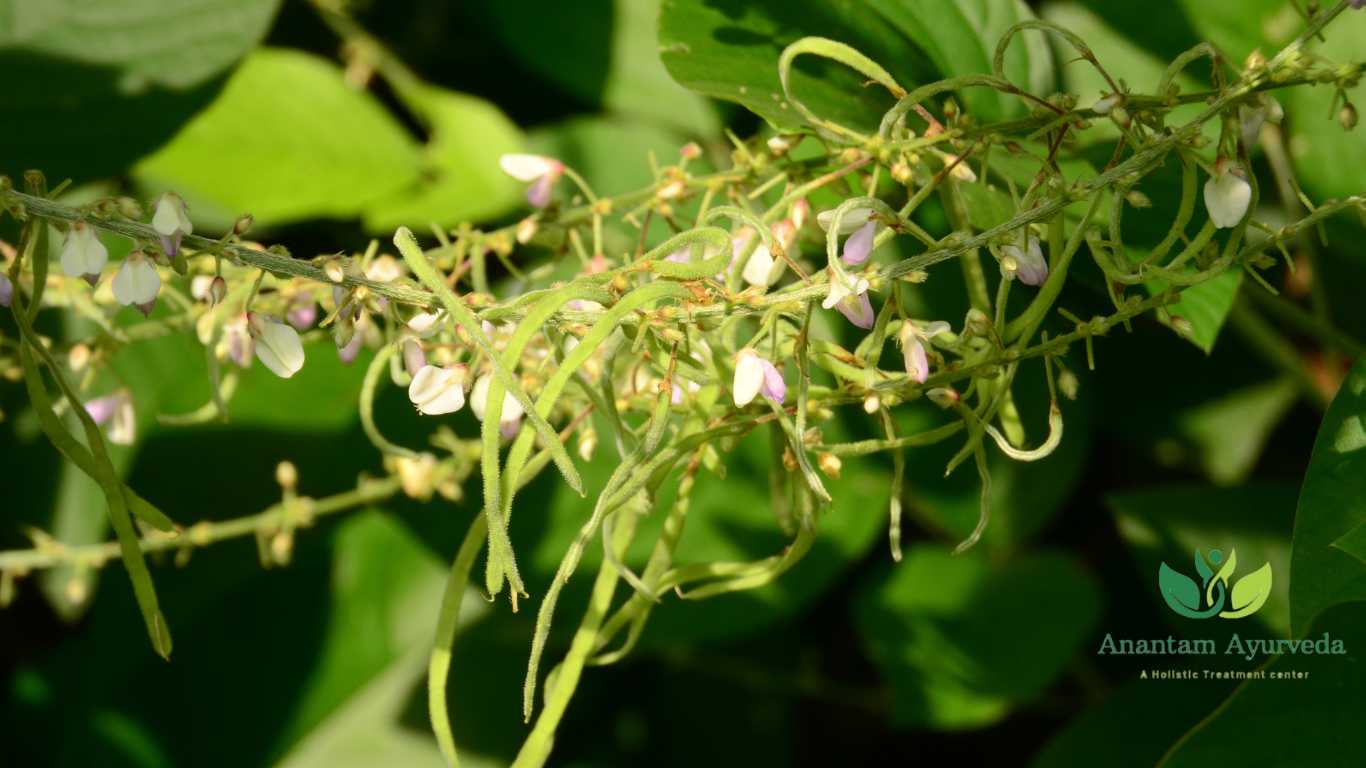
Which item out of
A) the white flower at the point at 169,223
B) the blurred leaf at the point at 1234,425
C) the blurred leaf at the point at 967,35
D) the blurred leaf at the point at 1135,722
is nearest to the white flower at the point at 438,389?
the white flower at the point at 169,223

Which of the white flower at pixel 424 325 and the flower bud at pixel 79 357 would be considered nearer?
the white flower at pixel 424 325

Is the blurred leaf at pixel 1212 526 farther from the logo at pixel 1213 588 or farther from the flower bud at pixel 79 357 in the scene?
the flower bud at pixel 79 357

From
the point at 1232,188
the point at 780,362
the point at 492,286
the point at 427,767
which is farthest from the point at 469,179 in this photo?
the point at 1232,188

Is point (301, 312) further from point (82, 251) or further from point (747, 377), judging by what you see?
point (747, 377)

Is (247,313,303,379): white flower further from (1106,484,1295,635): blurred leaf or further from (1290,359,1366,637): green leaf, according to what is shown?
(1106,484,1295,635): blurred leaf

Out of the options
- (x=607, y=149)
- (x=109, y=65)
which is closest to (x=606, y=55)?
(x=607, y=149)

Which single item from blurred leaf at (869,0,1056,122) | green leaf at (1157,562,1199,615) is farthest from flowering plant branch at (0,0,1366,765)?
green leaf at (1157,562,1199,615)
